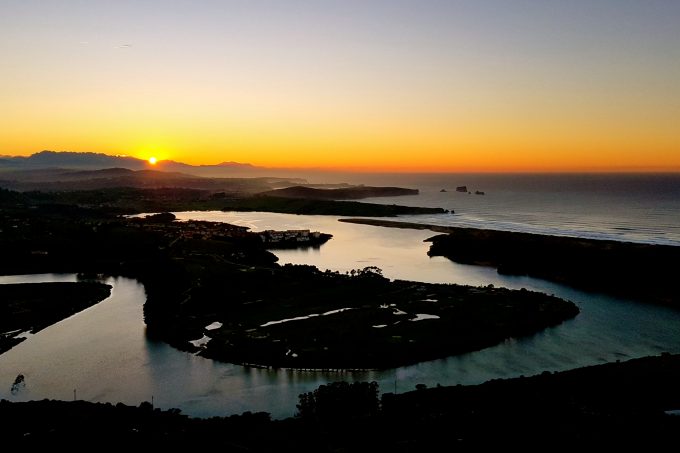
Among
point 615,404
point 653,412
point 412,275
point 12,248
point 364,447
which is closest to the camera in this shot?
point 364,447

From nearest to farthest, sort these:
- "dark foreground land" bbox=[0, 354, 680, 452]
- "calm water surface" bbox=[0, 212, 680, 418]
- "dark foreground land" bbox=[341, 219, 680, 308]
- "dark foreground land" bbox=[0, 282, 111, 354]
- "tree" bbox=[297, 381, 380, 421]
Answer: "dark foreground land" bbox=[0, 354, 680, 452], "tree" bbox=[297, 381, 380, 421], "calm water surface" bbox=[0, 212, 680, 418], "dark foreground land" bbox=[0, 282, 111, 354], "dark foreground land" bbox=[341, 219, 680, 308]

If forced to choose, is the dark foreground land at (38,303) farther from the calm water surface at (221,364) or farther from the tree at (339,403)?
the tree at (339,403)

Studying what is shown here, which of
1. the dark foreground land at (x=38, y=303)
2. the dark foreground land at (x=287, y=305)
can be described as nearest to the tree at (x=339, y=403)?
the dark foreground land at (x=287, y=305)

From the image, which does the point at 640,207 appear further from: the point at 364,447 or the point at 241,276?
the point at 364,447

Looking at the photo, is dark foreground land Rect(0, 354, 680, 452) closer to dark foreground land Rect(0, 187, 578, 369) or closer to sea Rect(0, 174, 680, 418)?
sea Rect(0, 174, 680, 418)

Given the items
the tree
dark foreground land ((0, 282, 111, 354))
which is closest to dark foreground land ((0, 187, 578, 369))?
dark foreground land ((0, 282, 111, 354))

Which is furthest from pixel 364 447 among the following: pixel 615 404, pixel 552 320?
pixel 552 320
